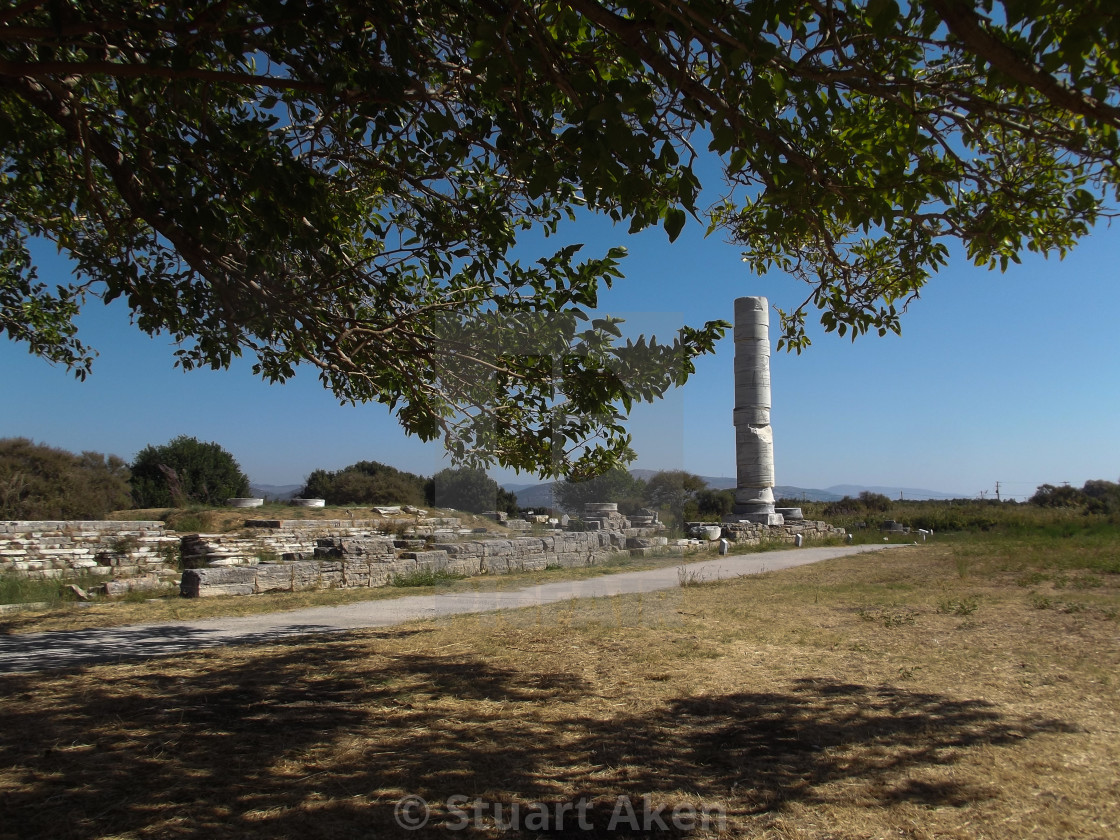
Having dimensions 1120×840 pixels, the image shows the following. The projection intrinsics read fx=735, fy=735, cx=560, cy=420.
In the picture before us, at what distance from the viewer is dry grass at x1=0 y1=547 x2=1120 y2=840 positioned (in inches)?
118

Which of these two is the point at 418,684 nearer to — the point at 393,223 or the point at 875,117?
the point at 393,223

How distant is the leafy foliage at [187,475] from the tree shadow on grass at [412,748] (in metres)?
25.0

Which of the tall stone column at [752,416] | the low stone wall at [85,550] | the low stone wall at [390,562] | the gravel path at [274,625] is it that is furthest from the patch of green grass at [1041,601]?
the tall stone column at [752,416]

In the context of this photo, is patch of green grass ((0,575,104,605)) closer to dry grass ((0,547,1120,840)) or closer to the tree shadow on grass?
dry grass ((0,547,1120,840))

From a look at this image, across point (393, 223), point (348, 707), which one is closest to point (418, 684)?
point (348, 707)

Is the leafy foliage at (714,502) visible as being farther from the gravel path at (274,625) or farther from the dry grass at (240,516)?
the gravel path at (274,625)

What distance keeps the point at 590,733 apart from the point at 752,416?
21474 millimetres

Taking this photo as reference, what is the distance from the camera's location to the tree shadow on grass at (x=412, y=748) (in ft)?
9.75

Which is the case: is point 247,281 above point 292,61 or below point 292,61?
below

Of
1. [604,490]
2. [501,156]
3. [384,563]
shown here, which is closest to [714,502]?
[384,563]

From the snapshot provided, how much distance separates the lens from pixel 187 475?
2928cm

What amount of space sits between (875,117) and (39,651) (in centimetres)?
762

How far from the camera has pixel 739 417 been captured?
24.7 meters

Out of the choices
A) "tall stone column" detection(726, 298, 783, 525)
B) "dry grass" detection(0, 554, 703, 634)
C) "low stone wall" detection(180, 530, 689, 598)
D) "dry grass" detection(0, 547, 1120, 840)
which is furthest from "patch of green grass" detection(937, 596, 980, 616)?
"tall stone column" detection(726, 298, 783, 525)
